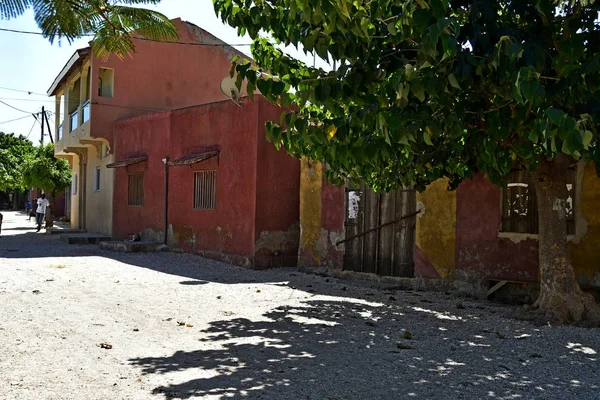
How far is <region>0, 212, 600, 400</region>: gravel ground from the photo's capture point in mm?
4543

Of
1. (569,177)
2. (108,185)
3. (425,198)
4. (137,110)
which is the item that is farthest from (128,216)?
(569,177)

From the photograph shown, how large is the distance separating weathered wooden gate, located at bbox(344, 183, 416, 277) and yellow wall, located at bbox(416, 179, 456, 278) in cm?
27

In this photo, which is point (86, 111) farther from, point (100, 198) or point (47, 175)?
point (47, 175)

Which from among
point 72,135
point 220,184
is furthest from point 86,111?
point 220,184

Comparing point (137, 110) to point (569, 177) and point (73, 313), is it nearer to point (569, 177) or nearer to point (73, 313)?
point (73, 313)

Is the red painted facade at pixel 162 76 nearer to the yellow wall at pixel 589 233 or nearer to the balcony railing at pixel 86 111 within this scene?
the balcony railing at pixel 86 111

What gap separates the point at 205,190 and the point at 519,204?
8.18m

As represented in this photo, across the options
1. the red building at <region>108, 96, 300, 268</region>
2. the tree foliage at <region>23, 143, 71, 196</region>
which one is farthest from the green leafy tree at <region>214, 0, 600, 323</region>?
the tree foliage at <region>23, 143, 71, 196</region>

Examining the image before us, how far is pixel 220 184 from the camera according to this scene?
14.1m

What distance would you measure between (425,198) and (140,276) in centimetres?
564

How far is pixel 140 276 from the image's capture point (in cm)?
1130

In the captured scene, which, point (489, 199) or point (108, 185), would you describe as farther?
point (108, 185)

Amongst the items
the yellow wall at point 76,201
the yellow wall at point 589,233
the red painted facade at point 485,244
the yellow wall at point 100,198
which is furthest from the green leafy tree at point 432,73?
the yellow wall at point 76,201

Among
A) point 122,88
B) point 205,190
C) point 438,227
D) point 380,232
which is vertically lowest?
point 380,232
